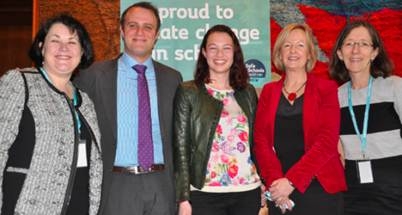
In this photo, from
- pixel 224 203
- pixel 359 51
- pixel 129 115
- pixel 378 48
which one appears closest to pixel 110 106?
pixel 129 115

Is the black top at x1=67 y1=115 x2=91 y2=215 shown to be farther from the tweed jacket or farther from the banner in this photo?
the banner

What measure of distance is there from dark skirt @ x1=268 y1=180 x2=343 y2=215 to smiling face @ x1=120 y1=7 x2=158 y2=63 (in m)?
1.35

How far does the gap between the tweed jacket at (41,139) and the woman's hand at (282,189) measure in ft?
3.67

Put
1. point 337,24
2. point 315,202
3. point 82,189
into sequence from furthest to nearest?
1. point 337,24
2. point 315,202
3. point 82,189

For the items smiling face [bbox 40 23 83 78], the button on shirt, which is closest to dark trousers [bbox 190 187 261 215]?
the button on shirt

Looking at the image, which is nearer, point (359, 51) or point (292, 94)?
point (292, 94)

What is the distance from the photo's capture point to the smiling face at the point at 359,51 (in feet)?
8.67

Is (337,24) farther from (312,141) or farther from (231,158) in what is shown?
(231,158)

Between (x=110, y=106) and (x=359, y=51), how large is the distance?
1.62m

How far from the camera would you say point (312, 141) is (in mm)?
2426

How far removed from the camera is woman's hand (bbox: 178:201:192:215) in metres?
2.39

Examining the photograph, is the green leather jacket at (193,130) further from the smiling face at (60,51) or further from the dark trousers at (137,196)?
the smiling face at (60,51)

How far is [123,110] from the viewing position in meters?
2.69

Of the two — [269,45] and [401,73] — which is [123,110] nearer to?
[269,45]
